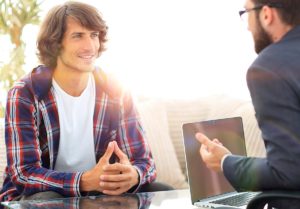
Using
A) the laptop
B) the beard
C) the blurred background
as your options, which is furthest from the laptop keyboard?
the blurred background

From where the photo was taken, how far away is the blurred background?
352 centimetres

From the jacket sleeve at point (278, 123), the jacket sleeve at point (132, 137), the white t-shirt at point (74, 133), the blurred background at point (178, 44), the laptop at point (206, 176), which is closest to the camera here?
the jacket sleeve at point (278, 123)

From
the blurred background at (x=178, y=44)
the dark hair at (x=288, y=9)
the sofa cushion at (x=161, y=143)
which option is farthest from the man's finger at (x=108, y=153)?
the blurred background at (x=178, y=44)

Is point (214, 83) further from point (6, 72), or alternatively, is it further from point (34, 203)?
point (34, 203)

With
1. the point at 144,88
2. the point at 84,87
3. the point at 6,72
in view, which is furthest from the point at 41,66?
the point at 144,88

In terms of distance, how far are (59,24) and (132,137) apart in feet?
1.85

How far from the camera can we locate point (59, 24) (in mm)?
2148

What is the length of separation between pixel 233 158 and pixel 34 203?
2.50 feet

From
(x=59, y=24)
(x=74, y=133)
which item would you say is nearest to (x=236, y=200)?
(x=74, y=133)

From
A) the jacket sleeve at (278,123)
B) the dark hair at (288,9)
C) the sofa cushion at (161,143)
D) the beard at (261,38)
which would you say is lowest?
the sofa cushion at (161,143)

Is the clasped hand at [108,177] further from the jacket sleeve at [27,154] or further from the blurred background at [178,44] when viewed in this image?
the blurred background at [178,44]

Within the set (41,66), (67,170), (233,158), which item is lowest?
(67,170)

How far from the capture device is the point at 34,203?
169 centimetres

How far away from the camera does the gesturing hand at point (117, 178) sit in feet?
6.16
